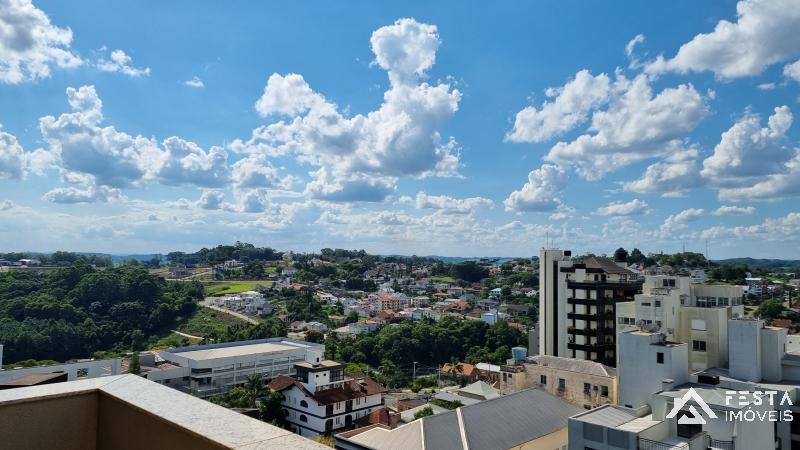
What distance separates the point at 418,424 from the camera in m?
14.7

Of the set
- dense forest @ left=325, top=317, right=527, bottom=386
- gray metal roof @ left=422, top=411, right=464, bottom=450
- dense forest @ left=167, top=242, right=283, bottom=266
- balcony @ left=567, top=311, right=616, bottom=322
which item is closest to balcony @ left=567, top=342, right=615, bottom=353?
balcony @ left=567, top=311, right=616, bottom=322

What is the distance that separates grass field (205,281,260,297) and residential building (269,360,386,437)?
4927 centimetres

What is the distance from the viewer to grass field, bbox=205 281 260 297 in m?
72.9

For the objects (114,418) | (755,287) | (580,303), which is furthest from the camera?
(755,287)

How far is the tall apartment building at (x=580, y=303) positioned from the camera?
82.2 ft

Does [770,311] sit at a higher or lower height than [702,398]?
lower

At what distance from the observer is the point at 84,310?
5147 centimetres

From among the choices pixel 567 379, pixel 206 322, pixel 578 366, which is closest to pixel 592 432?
pixel 567 379

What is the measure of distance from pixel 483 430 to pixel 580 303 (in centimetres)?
1230

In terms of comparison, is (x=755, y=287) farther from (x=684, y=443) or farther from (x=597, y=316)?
(x=684, y=443)

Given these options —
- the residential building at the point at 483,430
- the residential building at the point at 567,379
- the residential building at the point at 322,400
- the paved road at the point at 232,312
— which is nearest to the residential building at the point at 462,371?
the residential building at the point at 322,400

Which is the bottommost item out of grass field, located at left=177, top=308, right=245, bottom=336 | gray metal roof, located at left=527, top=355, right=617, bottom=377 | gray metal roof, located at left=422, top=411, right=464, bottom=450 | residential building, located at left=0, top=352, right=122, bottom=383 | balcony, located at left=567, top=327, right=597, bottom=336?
grass field, located at left=177, top=308, right=245, bottom=336

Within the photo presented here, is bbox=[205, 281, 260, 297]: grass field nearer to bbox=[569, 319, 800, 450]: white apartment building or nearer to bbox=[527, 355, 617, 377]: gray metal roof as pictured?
bbox=[527, 355, 617, 377]: gray metal roof

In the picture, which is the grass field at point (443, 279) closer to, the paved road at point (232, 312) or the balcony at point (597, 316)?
the paved road at point (232, 312)
